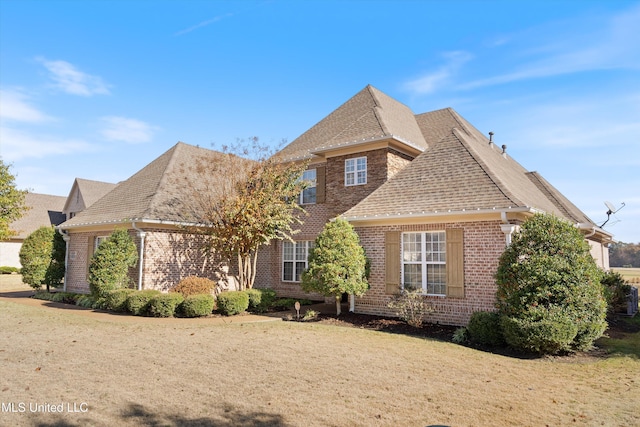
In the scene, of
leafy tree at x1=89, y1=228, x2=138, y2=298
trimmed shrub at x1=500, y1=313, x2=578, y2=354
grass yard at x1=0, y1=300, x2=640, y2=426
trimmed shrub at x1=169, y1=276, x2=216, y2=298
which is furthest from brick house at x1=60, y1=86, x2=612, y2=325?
grass yard at x1=0, y1=300, x2=640, y2=426

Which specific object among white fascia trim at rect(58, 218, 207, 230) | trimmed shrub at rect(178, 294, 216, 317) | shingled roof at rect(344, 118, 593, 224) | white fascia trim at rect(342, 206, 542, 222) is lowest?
trimmed shrub at rect(178, 294, 216, 317)

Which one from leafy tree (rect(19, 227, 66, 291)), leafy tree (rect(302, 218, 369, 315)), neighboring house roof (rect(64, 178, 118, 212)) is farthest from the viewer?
neighboring house roof (rect(64, 178, 118, 212))

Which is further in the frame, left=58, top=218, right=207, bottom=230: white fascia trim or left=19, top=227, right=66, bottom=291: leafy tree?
left=19, top=227, right=66, bottom=291: leafy tree

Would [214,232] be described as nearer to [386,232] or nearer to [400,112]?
[386,232]

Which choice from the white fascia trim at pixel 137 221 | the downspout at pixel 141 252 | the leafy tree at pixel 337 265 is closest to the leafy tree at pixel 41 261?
the white fascia trim at pixel 137 221

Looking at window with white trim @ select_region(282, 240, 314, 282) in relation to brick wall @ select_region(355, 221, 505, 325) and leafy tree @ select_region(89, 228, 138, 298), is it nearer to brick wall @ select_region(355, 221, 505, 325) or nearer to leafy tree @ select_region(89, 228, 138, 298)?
leafy tree @ select_region(89, 228, 138, 298)

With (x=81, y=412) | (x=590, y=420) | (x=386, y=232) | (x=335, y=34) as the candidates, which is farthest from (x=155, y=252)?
(x=590, y=420)

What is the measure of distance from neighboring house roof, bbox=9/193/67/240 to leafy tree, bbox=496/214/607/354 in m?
41.5

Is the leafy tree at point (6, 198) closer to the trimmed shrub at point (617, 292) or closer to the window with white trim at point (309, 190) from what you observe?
the window with white trim at point (309, 190)

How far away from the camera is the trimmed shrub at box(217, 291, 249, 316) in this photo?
1409cm

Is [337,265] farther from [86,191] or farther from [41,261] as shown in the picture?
[86,191]

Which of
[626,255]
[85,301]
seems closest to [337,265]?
[85,301]

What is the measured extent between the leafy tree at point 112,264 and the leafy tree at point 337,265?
7.35 meters

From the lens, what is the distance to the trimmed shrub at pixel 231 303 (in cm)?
1409
